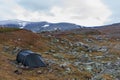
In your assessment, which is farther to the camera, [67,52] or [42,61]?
[67,52]

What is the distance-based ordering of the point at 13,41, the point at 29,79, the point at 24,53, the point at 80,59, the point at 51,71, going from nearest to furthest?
the point at 29,79
the point at 51,71
the point at 24,53
the point at 80,59
the point at 13,41

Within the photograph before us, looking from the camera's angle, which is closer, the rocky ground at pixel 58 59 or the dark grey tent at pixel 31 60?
the rocky ground at pixel 58 59

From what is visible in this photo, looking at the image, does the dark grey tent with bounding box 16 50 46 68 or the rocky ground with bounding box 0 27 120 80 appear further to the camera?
the dark grey tent with bounding box 16 50 46 68

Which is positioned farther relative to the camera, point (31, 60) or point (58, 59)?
point (58, 59)

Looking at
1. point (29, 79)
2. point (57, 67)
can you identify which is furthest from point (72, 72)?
point (29, 79)

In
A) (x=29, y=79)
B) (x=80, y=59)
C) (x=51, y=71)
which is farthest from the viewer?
(x=80, y=59)

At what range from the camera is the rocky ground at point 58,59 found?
30.9 m

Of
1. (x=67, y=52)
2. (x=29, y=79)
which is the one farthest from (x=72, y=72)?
(x=67, y=52)

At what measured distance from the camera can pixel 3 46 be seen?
40094 millimetres

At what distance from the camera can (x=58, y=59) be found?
124ft

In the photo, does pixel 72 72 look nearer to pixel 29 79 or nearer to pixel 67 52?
pixel 29 79

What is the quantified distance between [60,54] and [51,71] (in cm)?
886

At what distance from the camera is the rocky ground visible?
1217 inches

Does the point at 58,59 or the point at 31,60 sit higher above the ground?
the point at 31,60
